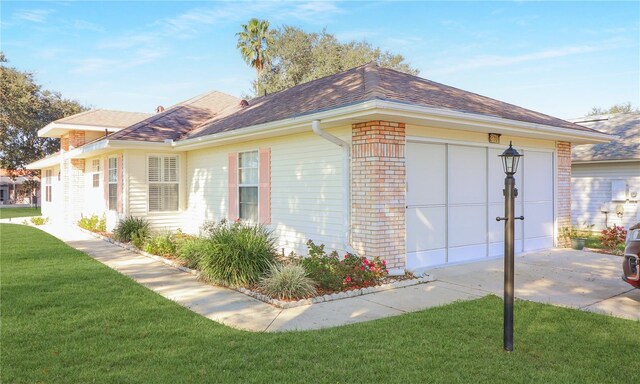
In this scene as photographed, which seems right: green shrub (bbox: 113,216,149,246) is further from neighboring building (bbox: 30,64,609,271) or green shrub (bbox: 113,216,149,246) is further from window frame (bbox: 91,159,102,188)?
window frame (bbox: 91,159,102,188)

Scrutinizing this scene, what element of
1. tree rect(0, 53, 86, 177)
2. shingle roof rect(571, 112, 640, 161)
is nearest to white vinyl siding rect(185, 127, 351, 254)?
shingle roof rect(571, 112, 640, 161)

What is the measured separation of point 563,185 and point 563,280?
14.0 ft

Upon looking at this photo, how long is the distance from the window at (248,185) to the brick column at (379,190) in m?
3.34

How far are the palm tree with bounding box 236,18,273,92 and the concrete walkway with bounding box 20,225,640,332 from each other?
23819 millimetres

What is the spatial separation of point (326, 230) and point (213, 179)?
4691 mm

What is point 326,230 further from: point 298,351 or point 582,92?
point 582,92

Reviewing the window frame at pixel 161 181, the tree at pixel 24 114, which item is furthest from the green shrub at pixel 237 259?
the tree at pixel 24 114

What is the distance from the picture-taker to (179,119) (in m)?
14.4

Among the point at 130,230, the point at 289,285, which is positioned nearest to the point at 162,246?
the point at 130,230

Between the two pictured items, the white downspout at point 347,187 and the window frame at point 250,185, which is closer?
the white downspout at point 347,187

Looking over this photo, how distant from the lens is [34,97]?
32094 mm

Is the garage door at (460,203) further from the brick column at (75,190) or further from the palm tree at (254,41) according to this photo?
the palm tree at (254,41)

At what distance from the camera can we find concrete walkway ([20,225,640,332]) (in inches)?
212

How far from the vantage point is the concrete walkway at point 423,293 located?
17.7ft
